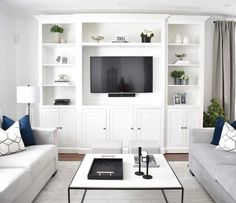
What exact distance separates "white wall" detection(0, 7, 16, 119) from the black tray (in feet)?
9.37

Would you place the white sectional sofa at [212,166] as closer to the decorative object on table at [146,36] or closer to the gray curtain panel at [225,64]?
the gray curtain panel at [225,64]

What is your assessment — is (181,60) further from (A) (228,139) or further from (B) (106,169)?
(B) (106,169)

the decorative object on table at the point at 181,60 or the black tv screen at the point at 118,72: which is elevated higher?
the decorative object on table at the point at 181,60

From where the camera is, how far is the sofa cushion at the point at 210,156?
293cm

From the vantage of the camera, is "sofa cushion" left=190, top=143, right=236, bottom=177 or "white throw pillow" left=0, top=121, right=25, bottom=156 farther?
"white throw pillow" left=0, top=121, right=25, bottom=156

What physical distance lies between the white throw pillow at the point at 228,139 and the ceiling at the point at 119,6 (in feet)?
7.51

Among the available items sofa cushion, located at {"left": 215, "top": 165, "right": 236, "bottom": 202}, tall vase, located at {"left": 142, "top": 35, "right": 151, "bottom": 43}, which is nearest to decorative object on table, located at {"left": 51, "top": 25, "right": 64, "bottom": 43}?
tall vase, located at {"left": 142, "top": 35, "right": 151, "bottom": 43}

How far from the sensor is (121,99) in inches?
215

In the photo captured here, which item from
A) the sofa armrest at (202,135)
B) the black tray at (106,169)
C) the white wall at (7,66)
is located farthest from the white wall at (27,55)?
the sofa armrest at (202,135)

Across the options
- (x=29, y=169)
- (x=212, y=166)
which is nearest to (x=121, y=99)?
Result: (x=212, y=166)

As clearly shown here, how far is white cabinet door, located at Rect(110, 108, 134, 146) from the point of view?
5.05m

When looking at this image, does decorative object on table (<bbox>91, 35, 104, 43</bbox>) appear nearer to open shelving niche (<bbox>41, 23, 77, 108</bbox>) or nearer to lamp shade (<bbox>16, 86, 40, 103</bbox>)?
open shelving niche (<bbox>41, 23, 77, 108</bbox>)

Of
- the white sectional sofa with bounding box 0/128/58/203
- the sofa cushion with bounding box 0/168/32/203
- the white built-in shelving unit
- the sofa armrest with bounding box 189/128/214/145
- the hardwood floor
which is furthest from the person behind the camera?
the white built-in shelving unit

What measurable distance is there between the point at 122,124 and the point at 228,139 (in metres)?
2.15
